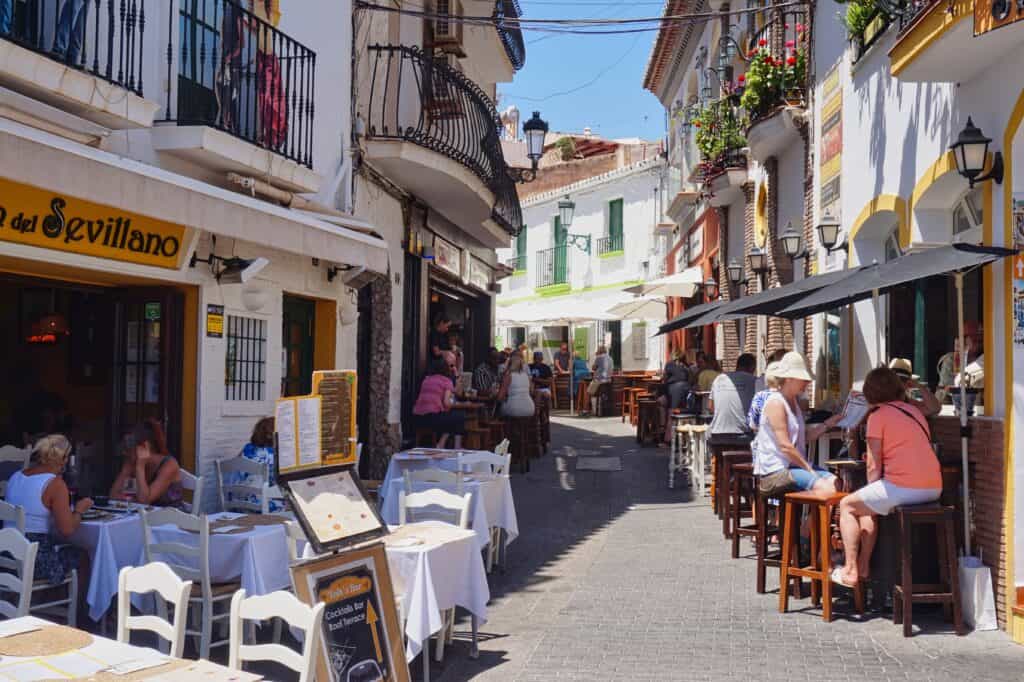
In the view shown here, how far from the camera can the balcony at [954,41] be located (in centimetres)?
685

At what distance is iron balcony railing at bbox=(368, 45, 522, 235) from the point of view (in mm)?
13438

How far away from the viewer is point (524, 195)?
40094 millimetres

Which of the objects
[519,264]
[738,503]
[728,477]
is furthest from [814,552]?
[519,264]

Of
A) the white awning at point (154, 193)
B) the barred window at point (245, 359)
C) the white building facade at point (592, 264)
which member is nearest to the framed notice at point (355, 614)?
the white awning at point (154, 193)

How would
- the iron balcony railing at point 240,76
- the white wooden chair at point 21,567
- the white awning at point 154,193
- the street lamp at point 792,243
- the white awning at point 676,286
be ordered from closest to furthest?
the white wooden chair at point 21,567 < the white awning at point 154,193 < the iron balcony railing at point 240,76 < the street lamp at point 792,243 < the white awning at point 676,286

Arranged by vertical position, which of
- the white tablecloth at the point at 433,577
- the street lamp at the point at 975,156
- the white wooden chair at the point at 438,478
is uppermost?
the street lamp at the point at 975,156

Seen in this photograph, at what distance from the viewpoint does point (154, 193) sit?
6.84m

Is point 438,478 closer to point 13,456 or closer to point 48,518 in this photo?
point 48,518

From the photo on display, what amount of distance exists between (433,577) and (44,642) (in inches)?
101

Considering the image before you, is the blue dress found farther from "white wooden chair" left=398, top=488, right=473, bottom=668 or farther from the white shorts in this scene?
the white shorts

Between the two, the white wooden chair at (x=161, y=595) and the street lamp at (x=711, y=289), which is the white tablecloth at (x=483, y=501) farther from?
the street lamp at (x=711, y=289)

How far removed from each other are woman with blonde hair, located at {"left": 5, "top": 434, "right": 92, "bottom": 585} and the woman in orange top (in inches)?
201

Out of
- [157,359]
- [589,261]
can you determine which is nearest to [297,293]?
[157,359]

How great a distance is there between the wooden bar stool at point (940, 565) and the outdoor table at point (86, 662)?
4801 mm
